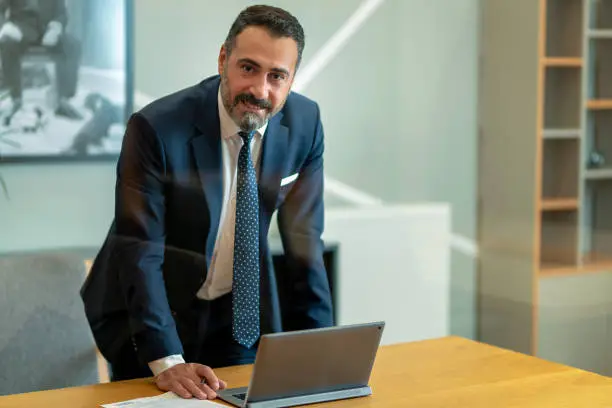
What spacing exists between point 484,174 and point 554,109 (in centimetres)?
34

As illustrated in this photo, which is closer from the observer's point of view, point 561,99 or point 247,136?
point 247,136

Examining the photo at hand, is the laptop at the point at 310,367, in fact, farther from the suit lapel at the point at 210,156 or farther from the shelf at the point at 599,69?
the shelf at the point at 599,69

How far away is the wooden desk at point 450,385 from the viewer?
177cm

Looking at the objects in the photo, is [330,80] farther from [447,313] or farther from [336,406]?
[336,406]

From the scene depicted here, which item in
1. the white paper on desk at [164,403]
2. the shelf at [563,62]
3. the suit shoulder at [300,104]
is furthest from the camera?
the shelf at [563,62]

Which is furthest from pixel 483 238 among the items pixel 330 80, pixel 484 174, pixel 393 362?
pixel 393 362

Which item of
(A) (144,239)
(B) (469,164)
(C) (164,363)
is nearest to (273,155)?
(A) (144,239)

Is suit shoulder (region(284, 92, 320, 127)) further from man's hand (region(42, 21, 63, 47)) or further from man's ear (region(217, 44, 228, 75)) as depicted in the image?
man's hand (region(42, 21, 63, 47))

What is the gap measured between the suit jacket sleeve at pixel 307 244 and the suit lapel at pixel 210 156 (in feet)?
0.59

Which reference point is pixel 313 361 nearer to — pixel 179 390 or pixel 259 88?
pixel 179 390

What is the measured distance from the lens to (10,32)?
2.66 meters

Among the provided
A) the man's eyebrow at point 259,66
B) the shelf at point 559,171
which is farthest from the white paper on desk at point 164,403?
the shelf at point 559,171

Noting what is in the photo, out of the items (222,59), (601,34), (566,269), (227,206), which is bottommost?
(566,269)

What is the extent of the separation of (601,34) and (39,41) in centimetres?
200
